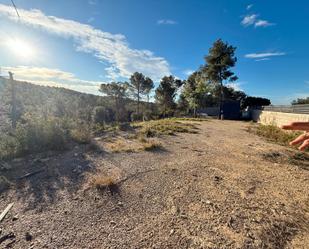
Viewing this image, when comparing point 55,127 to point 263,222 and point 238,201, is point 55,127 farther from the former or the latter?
point 263,222

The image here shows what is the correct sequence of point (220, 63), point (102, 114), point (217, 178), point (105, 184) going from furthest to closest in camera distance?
point (102, 114) → point (220, 63) → point (217, 178) → point (105, 184)

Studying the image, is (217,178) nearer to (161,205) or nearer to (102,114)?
(161,205)

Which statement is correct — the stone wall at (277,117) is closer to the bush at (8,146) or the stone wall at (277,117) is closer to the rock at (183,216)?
the rock at (183,216)

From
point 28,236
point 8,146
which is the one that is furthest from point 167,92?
point 28,236

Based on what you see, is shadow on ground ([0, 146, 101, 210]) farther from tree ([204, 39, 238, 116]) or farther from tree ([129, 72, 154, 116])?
tree ([129, 72, 154, 116])

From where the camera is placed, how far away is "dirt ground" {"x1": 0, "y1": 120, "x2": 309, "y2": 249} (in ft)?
6.80

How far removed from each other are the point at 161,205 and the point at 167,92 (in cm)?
2638

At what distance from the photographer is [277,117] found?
37.0 ft

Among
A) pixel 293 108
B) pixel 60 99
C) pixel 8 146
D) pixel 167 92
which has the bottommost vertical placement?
pixel 8 146

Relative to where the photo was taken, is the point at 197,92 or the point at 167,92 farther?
the point at 167,92

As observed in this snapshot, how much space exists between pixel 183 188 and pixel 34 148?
4.77m

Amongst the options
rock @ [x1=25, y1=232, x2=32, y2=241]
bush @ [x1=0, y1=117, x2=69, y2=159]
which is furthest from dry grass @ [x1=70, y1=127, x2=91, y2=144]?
rock @ [x1=25, y1=232, x2=32, y2=241]

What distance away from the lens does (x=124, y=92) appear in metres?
33.2

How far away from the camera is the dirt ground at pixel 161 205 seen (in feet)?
6.80
